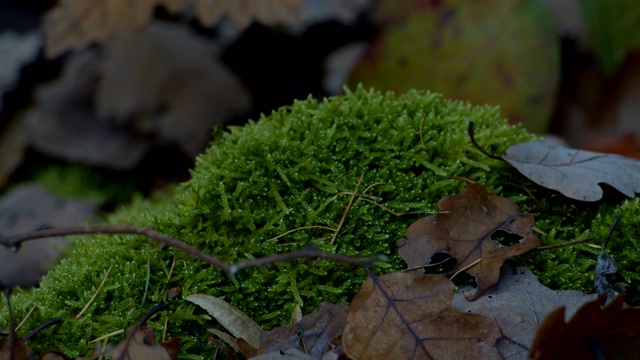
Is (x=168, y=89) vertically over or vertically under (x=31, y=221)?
over

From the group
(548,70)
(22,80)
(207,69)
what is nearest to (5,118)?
(22,80)

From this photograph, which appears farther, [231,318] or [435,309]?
[231,318]

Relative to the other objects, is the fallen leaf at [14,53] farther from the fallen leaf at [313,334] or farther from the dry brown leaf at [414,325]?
the dry brown leaf at [414,325]

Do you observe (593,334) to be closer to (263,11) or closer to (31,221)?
(263,11)

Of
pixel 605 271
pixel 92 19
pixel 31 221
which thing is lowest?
pixel 31 221

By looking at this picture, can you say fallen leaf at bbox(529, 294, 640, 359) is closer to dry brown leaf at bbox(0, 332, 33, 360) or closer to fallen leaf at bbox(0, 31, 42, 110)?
dry brown leaf at bbox(0, 332, 33, 360)

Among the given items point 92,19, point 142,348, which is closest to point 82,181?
point 92,19

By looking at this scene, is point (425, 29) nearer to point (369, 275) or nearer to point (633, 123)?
point (633, 123)
